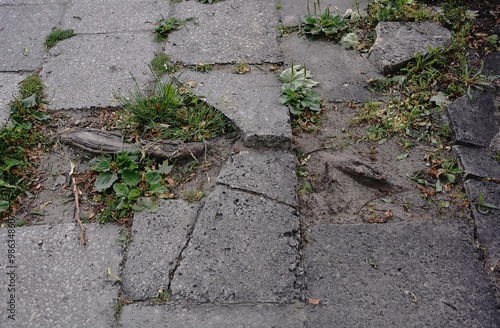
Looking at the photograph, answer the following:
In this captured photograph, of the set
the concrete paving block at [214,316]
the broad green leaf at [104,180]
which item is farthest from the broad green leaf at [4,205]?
the concrete paving block at [214,316]

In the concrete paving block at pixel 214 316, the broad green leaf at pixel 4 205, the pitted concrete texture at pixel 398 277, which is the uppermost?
the broad green leaf at pixel 4 205

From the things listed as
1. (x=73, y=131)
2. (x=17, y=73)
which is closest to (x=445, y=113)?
(x=73, y=131)

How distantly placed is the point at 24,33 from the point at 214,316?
239 centimetres

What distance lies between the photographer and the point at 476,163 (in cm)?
219

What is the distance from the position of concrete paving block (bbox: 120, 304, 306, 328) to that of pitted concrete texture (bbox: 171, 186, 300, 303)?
3 cm

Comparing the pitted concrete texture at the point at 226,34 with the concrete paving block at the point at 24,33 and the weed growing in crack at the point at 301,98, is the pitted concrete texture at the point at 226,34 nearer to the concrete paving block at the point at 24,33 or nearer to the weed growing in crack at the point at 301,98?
the weed growing in crack at the point at 301,98

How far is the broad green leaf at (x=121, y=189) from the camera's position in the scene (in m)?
2.11

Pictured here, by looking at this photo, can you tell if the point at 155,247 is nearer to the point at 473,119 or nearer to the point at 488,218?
the point at 488,218

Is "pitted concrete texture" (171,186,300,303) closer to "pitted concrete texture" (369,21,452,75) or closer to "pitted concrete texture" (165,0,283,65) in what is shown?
"pitted concrete texture" (165,0,283,65)

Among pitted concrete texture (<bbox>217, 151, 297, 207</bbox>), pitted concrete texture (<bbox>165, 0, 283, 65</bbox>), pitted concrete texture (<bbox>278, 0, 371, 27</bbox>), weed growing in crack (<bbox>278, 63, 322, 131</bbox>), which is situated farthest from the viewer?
pitted concrete texture (<bbox>278, 0, 371, 27</bbox>)

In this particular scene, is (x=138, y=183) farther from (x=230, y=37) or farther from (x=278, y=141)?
(x=230, y=37)

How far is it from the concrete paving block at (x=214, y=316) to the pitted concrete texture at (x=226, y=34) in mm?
1519

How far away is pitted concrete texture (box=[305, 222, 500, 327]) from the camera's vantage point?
5.69 feet

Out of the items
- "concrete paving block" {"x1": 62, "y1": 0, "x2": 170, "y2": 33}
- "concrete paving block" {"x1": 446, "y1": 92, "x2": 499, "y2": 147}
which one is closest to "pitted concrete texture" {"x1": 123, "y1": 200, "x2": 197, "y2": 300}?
"concrete paving block" {"x1": 446, "y1": 92, "x2": 499, "y2": 147}
